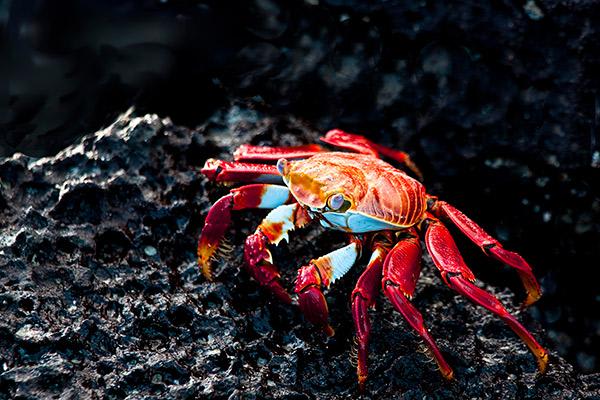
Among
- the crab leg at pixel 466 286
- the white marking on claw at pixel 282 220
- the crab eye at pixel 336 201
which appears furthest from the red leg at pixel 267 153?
the crab leg at pixel 466 286

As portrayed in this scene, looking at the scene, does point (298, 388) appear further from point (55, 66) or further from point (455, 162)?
point (55, 66)

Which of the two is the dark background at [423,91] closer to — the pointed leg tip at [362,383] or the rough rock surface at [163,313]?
the rough rock surface at [163,313]

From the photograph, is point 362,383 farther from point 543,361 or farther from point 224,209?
point 224,209

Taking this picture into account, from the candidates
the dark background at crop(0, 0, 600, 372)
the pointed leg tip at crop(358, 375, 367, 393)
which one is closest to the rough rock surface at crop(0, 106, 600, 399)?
the pointed leg tip at crop(358, 375, 367, 393)

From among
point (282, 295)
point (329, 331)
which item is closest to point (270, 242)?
point (282, 295)

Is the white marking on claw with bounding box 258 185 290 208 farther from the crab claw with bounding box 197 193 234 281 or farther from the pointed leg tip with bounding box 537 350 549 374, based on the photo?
the pointed leg tip with bounding box 537 350 549 374

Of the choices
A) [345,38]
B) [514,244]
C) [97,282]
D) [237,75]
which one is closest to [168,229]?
[97,282]
